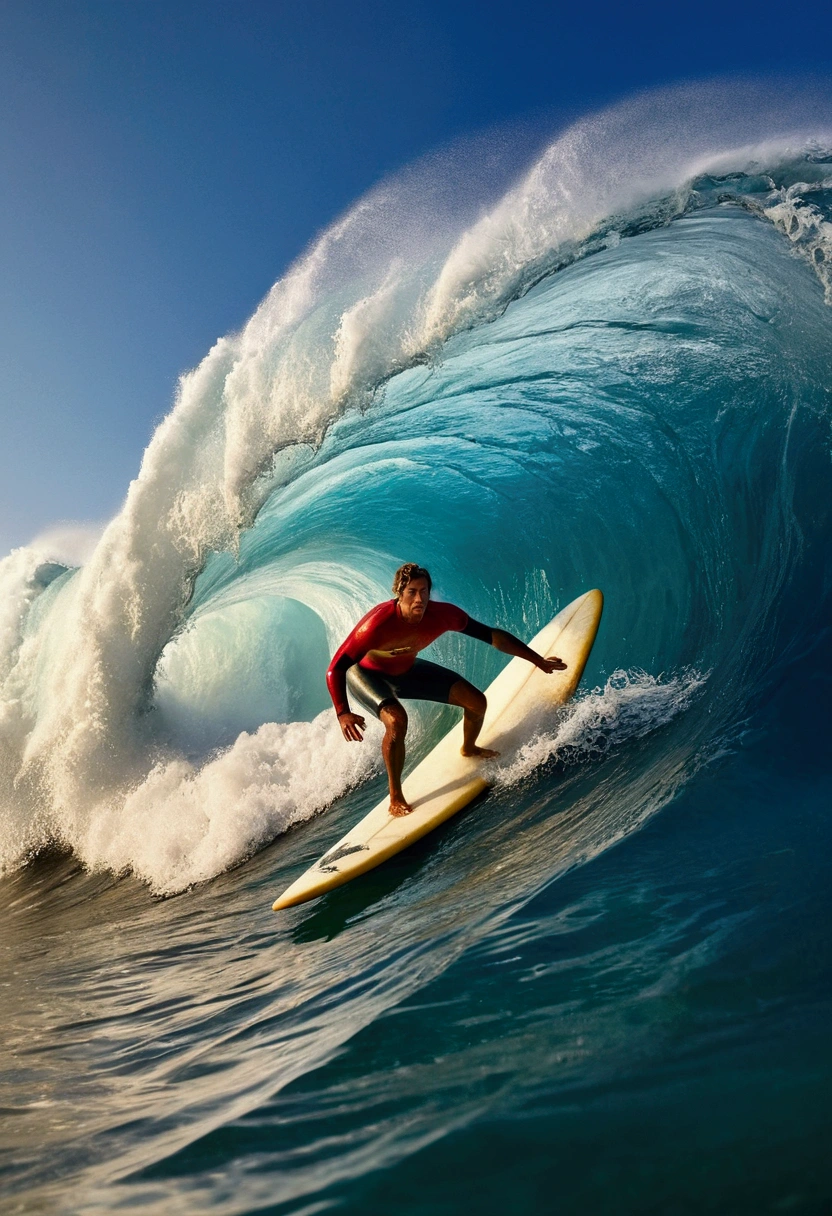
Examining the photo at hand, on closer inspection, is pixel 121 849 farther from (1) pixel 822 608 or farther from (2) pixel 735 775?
(1) pixel 822 608

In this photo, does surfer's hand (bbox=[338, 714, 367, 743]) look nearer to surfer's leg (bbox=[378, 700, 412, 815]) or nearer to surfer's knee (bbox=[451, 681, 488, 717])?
surfer's leg (bbox=[378, 700, 412, 815])

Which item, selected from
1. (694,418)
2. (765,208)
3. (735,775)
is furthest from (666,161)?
(735,775)

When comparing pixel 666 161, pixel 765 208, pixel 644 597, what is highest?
pixel 666 161

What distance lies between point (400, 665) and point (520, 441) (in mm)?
4497

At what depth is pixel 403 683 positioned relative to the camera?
190 inches

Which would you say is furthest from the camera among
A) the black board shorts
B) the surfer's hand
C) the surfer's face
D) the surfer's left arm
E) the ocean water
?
the black board shorts

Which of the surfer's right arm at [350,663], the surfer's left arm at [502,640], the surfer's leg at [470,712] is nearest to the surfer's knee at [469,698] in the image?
the surfer's leg at [470,712]

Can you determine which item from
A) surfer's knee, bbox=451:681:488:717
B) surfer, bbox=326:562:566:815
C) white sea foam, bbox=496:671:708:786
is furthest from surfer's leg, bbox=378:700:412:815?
white sea foam, bbox=496:671:708:786

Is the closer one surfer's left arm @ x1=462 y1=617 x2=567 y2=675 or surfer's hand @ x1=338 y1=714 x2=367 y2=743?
surfer's hand @ x1=338 y1=714 x2=367 y2=743

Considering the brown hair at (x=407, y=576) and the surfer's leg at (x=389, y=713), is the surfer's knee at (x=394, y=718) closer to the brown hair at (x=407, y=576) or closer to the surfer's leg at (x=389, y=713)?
the surfer's leg at (x=389, y=713)

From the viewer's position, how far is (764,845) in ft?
9.45

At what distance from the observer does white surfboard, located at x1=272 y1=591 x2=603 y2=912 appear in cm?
435

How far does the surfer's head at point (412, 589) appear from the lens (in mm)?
4328

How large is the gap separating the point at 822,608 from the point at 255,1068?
4623 millimetres
